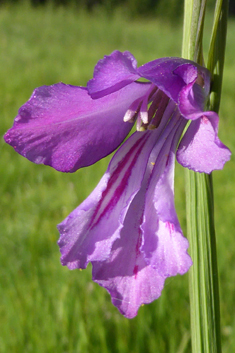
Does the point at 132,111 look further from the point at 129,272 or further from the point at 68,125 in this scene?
the point at 129,272

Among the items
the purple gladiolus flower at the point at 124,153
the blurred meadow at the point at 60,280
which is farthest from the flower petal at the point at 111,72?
the blurred meadow at the point at 60,280

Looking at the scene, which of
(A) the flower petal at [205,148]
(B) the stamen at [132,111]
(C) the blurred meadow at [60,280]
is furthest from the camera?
(C) the blurred meadow at [60,280]

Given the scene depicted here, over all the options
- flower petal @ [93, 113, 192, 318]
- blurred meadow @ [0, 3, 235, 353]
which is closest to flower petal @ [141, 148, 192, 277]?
flower petal @ [93, 113, 192, 318]

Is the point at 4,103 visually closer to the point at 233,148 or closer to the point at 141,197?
the point at 233,148

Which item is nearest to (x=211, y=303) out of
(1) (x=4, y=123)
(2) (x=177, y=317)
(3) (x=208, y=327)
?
(3) (x=208, y=327)

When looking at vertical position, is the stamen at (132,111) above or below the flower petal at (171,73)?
below

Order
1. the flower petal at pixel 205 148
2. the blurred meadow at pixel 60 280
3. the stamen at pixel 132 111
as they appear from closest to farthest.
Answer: the flower petal at pixel 205 148, the stamen at pixel 132 111, the blurred meadow at pixel 60 280

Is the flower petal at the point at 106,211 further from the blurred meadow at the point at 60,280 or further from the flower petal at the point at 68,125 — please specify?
the blurred meadow at the point at 60,280
